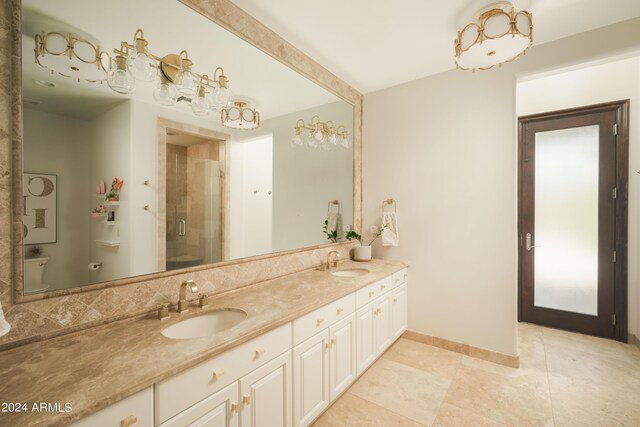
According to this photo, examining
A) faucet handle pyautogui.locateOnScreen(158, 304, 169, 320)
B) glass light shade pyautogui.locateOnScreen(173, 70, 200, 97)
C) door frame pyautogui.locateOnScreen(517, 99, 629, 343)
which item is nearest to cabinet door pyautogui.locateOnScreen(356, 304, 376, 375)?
faucet handle pyautogui.locateOnScreen(158, 304, 169, 320)

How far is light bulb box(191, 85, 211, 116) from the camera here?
5.26 ft

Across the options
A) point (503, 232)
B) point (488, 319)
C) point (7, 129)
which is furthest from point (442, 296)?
point (7, 129)

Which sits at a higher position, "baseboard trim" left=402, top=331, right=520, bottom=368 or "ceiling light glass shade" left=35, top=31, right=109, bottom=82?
"ceiling light glass shade" left=35, top=31, right=109, bottom=82

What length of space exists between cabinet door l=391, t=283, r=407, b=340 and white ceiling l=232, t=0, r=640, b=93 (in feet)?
7.15

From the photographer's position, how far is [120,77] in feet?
4.19

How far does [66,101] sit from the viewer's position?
1.17 m

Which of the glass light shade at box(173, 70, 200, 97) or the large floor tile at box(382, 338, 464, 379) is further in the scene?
the large floor tile at box(382, 338, 464, 379)

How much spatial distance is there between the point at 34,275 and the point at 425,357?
9.12ft

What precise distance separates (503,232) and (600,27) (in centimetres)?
168

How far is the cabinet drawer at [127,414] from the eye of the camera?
0.78m

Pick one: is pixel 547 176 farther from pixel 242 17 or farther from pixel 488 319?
pixel 242 17

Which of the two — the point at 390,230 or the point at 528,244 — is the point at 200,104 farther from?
the point at 528,244

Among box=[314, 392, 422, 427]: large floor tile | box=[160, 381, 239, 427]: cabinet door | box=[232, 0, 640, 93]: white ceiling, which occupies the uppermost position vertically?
box=[232, 0, 640, 93]: white ceiling

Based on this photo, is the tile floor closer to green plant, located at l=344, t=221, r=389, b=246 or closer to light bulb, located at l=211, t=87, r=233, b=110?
green plant, located at l=344, t=221, r=389, b=246
